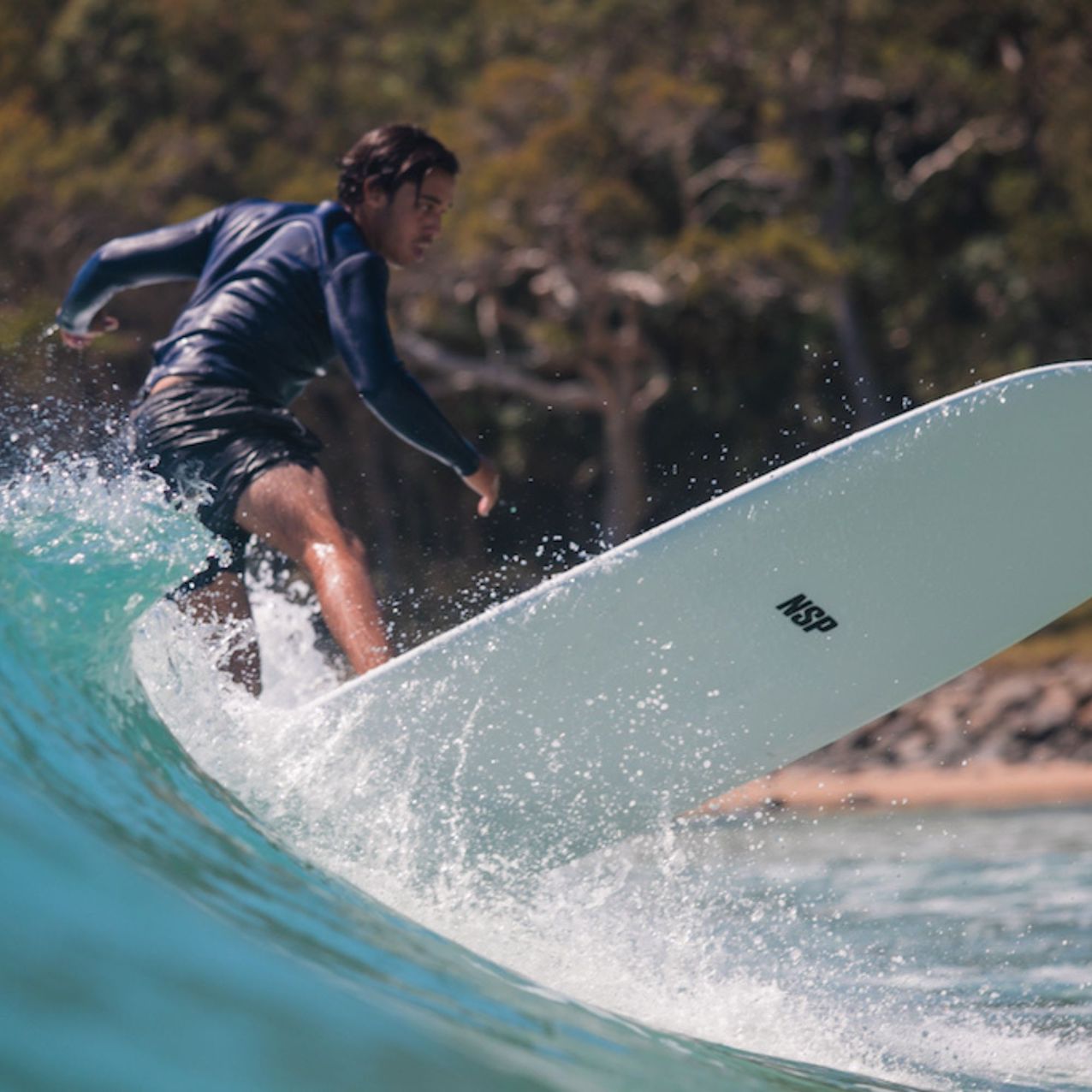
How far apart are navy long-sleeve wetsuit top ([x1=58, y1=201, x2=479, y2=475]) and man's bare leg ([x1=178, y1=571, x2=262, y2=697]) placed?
1.19ft

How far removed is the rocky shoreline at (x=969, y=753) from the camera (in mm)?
9977

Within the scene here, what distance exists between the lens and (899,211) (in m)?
16.3

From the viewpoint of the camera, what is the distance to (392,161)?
3.16 m

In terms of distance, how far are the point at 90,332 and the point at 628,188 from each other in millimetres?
12016

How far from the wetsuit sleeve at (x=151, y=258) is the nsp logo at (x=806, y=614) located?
4.28ft

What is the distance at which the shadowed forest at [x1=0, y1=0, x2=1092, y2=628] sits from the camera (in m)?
14.6

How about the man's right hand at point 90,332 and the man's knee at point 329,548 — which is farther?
the man's right hand at point 90,332

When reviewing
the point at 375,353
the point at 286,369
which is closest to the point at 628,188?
the point at 286,369

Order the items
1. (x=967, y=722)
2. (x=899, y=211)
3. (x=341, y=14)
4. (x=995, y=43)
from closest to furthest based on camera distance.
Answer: (x=967, y=722) → (x=995, y=43) → (x=899, y=211) → (x=341, y=14)

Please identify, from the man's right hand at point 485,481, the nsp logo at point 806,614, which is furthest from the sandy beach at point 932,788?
the man's right hand at point 485,481

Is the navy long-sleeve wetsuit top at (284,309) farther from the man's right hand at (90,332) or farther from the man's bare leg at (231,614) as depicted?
the man's bare leg at (231,614)

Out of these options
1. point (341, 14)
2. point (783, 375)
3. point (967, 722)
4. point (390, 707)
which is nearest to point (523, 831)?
point (390, 707)

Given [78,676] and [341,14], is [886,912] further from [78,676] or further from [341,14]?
[341,14]

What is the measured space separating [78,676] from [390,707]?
521 mm
